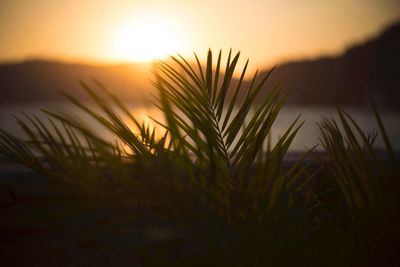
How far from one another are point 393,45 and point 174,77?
25.2 meters

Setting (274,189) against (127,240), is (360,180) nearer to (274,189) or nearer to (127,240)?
(274,189)

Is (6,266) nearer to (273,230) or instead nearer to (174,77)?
(174,77)

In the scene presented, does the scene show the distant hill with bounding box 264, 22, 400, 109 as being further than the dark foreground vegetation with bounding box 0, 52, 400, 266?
Yes

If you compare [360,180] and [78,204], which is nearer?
[78,204]

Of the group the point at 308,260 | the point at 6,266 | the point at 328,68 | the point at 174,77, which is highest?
the point at 328,68

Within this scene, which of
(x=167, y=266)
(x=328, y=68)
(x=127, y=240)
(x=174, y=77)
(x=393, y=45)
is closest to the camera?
(x=127, y=240)

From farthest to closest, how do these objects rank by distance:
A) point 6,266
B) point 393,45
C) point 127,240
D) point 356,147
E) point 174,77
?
1. point 393,45
2. point 6,266
3. point 174,77
4. point 356,147
5. point 127,240

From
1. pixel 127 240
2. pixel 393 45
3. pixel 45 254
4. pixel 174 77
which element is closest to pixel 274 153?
pixel 174 77

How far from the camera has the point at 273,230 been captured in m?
Result: 0.62

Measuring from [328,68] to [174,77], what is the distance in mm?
26682

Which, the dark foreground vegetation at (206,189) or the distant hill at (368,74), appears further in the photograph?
the distant hill at (368,74)

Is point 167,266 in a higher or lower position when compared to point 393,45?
lower

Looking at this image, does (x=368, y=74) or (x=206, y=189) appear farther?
(x=368, y=74)

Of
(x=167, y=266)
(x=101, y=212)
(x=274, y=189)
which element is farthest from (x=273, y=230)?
(x=101, y=212)
